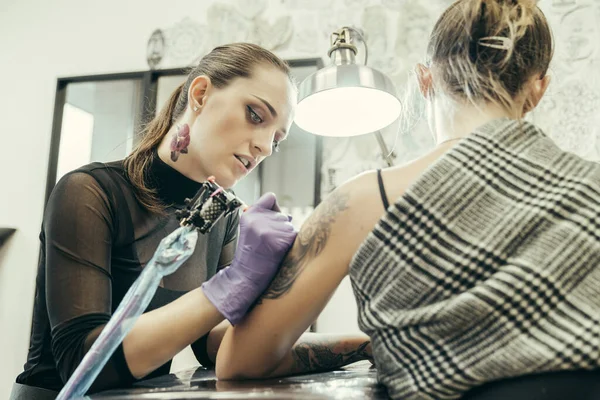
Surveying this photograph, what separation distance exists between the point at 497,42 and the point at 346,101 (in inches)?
35.6

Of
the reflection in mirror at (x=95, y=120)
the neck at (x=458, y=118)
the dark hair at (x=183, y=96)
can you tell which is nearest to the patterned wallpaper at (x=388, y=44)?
the reflection in mirror at (x=95, y=120)

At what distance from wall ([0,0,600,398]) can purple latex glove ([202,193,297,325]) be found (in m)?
1.44

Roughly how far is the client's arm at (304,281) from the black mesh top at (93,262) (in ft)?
0.76

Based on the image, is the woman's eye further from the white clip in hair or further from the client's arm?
the white clip in hair

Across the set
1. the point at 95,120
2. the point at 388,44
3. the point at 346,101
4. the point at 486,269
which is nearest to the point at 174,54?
the point at 95,120

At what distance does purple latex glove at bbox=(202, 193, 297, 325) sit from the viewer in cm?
93

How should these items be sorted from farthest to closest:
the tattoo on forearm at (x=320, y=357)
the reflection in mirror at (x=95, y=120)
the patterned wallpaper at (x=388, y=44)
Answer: the reflection in mirror at (x=95, y=120) < the patterned wallpaper at (x=388, y=44) < the tattoo on forearm at (x=320, y=357)

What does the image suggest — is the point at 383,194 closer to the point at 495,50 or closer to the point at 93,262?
the point at 495,50

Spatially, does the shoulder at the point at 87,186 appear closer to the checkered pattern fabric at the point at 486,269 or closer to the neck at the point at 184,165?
the neck at the point at 184,165

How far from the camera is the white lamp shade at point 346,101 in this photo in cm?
155

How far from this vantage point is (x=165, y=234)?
1.31 meters

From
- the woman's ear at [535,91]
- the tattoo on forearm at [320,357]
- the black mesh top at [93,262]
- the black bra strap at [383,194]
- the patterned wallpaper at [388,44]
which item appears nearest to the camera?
the black bra strap at [383,194]

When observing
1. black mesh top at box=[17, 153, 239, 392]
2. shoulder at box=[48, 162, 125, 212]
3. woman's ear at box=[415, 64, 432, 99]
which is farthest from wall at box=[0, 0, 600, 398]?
woman's ear at box=[415, 64, 432, 99]

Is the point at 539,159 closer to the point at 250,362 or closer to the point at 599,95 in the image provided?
the point at 250,362
